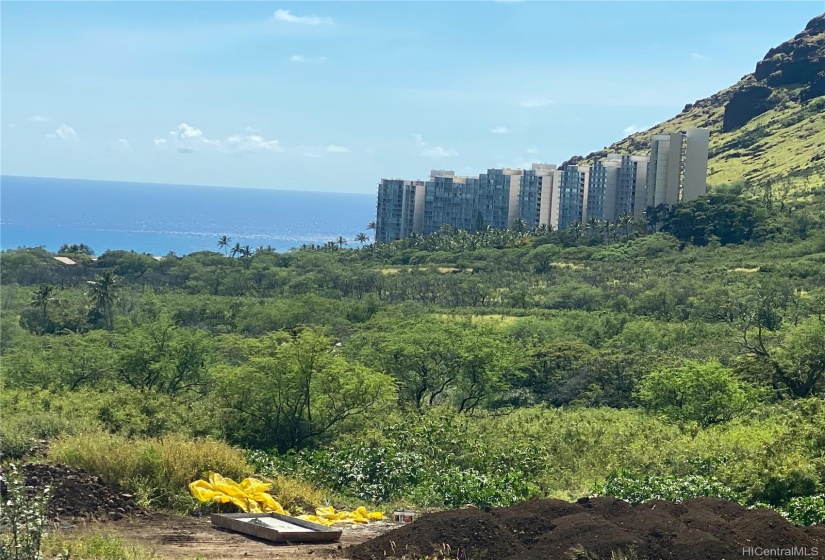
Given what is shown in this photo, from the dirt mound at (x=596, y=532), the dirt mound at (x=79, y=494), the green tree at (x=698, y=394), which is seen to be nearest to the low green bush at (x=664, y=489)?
the dirt mound at (x=596, y=532)

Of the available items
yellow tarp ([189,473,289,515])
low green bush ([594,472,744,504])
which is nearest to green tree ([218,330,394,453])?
yellow tarp ([189,473,289,515])

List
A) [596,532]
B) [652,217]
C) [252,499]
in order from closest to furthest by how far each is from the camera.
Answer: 1. [596,532]
2. [252,499]
3. [652,217]

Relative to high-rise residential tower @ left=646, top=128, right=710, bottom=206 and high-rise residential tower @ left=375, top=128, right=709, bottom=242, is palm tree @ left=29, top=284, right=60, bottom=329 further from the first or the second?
high-rise residential tower @ left=646, top=128, right=710, bottom=206

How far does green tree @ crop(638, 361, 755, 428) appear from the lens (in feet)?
100.0

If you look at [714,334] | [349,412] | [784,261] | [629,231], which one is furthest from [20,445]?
[629,231]

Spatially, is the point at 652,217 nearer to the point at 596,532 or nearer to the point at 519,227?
the point at 519,227

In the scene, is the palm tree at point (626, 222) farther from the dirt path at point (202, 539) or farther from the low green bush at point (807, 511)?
the dirt path at point (202, 539)

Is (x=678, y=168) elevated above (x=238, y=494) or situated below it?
above

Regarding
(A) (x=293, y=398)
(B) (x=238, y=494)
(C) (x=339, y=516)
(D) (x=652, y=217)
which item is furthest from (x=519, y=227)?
(B) (x=238, y=494)

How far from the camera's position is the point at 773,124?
124312 millimetres

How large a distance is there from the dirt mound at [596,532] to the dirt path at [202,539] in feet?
2.08

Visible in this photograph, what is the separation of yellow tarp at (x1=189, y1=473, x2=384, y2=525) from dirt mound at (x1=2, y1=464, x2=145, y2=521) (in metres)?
0.98

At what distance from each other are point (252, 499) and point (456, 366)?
25452 mm

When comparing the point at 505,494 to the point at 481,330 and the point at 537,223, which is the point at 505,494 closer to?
the point at 481,330
